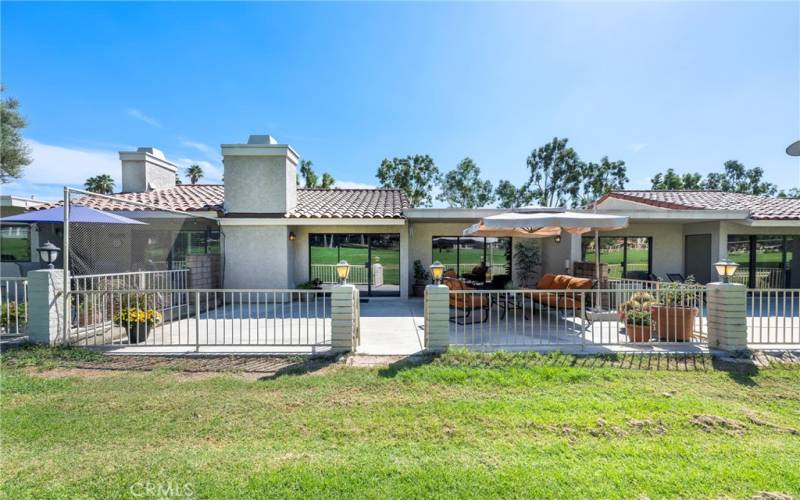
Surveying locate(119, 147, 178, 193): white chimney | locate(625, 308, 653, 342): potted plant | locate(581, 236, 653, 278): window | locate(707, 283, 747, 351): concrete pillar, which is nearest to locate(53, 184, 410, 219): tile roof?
locate(119, 147, 178, 193): white chimney

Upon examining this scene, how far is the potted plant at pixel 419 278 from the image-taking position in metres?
13.6

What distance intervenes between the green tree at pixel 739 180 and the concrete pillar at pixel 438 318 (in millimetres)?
62533

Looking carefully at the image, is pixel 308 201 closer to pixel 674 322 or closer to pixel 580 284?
pixel 580 284

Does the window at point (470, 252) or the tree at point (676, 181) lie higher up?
the tree at point (676, 181)

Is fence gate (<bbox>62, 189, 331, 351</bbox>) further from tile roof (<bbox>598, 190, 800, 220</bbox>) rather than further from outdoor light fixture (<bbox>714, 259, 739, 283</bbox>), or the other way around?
tile roof (<bbox>598, 190, 800, 220</bbox>)

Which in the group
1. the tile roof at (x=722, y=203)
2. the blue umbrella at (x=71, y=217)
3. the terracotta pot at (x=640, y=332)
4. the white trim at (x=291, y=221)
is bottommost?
the terracotta pot at (x=640, y=332)

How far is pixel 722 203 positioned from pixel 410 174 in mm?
28795

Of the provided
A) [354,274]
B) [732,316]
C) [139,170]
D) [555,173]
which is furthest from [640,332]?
[555,173]

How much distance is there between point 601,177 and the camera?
39.2 meters

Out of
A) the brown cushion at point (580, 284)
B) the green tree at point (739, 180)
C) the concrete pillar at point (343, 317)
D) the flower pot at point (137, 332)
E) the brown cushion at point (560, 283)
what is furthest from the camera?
the green tree at point (739, 180)

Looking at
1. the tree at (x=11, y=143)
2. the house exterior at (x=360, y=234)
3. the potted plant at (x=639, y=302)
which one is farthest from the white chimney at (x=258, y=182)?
the tree at (x=11, y=143)

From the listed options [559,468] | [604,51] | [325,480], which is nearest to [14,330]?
[325,480]

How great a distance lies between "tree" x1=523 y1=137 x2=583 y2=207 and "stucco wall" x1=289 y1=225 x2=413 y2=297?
31120 mm

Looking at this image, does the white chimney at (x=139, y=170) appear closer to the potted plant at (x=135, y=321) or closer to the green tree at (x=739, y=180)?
the potted plant at (x=135, y=321)
